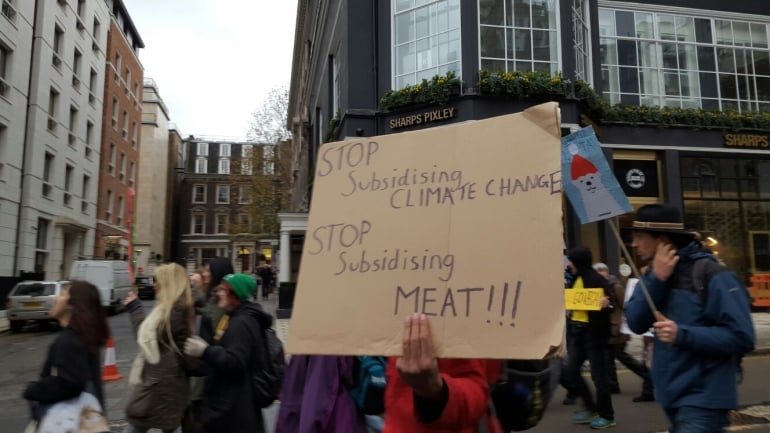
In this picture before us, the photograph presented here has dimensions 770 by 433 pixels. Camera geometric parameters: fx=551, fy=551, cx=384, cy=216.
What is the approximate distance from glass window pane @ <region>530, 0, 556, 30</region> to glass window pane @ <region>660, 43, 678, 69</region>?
5.38 m

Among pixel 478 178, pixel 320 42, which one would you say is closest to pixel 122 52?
pixel 320 42

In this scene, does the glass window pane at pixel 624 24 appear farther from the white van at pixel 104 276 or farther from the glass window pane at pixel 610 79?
the white van at pixel 104 276

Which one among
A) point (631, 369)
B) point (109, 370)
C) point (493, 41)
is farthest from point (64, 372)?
point (493, 41)

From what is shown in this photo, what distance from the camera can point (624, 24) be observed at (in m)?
18.2

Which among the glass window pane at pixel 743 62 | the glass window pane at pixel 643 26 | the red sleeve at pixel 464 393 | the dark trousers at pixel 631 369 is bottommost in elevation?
the dark trousers at pixel 631 369

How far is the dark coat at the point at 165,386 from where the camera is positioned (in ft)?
12.4

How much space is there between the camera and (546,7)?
15352 millimetres

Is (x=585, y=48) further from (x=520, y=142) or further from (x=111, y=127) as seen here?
(x=111, y=127)

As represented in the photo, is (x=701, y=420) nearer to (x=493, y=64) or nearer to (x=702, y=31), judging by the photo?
(x=493, y=64)

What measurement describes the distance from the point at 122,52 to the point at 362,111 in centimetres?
3143

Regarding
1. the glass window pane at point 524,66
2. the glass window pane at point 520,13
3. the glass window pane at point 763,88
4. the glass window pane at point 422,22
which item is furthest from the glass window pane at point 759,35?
the glass window pane at point 422,22

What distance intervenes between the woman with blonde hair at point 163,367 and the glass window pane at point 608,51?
17132 mm

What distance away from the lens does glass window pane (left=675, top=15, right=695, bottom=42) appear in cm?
1847

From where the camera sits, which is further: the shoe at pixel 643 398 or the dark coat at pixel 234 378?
the shoe at pixel 643 398
